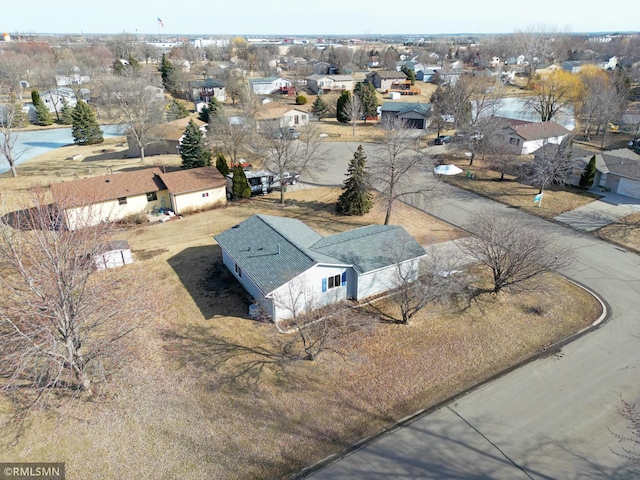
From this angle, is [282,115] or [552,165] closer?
[552,165]

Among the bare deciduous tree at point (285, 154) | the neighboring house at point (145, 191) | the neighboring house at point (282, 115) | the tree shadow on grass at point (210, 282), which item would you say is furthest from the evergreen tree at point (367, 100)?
the tree shadow on grass at point (210, 282)

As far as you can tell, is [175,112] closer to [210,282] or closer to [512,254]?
[210,282]

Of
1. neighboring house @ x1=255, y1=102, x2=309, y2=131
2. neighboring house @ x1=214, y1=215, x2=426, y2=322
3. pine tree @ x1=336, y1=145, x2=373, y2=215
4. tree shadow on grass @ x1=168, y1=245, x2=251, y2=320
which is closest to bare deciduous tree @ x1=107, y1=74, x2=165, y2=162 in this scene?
neighboring house @ x1=255, y1=102, x2=309, y2=131

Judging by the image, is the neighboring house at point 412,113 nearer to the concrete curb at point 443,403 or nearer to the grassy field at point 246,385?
the grassy field at point 246,385

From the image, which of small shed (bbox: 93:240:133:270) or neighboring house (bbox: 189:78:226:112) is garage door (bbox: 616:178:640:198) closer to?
small shed (bbox: 93:240:133:270)

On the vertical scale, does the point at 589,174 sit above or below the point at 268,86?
below

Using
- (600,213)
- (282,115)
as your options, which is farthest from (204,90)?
(600,213)

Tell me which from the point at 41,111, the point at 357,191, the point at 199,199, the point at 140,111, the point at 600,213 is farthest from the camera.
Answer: the point at 41,111

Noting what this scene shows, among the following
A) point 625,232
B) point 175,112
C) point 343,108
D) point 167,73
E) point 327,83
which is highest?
point 167,73
